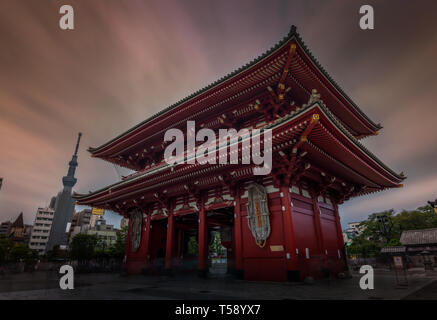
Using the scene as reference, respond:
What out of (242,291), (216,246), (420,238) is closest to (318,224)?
(242,291)

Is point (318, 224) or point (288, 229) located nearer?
point (288, 229)

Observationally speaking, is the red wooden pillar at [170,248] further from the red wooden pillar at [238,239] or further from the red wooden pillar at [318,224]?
the red wooden pillar at [318,224]

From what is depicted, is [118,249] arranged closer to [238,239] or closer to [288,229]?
[238,239]

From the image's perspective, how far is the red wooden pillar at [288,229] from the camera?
10.9 meters

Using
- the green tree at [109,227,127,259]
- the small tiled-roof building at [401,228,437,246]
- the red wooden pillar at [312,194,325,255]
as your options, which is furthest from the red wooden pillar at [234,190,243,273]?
the small tiled-roof building at [401,228,437,246]

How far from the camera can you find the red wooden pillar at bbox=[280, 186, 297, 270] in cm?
1088

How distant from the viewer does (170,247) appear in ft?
54.1

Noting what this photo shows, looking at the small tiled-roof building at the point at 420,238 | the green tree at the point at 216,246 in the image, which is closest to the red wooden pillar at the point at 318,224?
the small tiled-roof building at the point at 420,238

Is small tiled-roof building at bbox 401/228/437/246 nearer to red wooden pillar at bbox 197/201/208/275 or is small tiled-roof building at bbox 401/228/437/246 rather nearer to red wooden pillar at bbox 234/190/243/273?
red wooden pillar at bbox 234/190/243/273

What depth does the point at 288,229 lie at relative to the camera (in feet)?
37.0

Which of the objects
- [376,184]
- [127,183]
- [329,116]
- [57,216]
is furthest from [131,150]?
[57,216]

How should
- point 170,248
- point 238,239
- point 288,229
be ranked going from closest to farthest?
point 288,229
point 238,239
point 170,248
